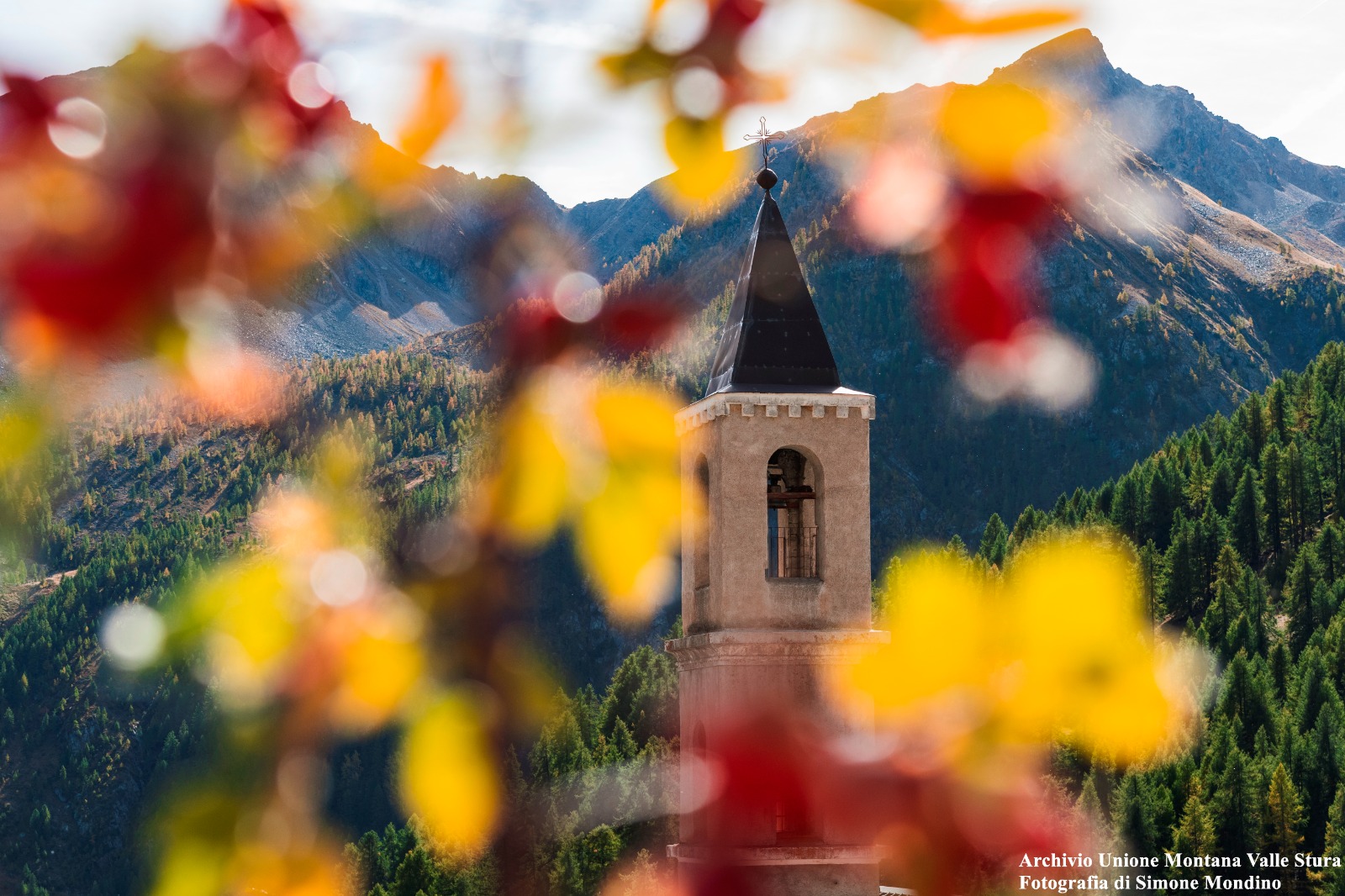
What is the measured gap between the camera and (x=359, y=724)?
7.57 ft

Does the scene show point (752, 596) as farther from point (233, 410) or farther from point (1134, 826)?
point (1134, 826)

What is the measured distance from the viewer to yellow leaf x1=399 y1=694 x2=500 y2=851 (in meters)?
2.13

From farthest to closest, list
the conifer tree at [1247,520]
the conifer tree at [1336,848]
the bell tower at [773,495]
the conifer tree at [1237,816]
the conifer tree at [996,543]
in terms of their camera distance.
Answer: the conifer tree at [1247,520]
the conifer tree at [996,543]
the conifer tree at [1237,816]
the conifer tree at [1336,848]
the bell tower at [773,495]

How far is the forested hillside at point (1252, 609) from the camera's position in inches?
2985

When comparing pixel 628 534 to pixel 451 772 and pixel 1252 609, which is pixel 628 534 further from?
pixel 1252 609

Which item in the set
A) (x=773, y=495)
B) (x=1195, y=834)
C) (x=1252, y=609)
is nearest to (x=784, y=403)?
(x=773, y=495)

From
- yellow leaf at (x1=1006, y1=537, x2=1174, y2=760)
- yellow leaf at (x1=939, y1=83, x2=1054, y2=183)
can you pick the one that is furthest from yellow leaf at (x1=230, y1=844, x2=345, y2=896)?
yellow leaf at (x1=939, y1=83, x2=1054, y2=183)

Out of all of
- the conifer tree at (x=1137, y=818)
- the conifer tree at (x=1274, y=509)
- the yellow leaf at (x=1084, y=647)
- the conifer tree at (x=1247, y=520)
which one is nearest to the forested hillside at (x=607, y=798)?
the conifer tree at (x=1137, y=818)

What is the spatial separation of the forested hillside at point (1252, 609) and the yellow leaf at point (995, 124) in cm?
4824

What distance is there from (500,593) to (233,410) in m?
0.54

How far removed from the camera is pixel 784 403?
23203 mm

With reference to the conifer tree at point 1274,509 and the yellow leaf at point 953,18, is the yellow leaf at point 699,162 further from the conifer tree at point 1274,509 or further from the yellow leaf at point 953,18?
the conifer tree at point 1274,509

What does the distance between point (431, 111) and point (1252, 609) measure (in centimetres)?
11374

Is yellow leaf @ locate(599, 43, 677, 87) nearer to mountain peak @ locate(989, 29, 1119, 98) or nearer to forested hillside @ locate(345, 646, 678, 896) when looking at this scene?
mountain peak @ locate(989, 29, 1119, 98)
